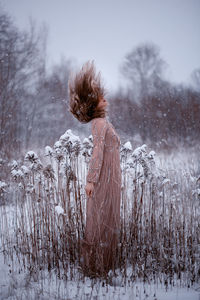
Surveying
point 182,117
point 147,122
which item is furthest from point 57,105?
point 182,117

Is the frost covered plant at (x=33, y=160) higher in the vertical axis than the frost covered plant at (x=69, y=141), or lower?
lower

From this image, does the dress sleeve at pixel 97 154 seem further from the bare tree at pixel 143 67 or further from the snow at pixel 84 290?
the bare tree at pixel 143 67

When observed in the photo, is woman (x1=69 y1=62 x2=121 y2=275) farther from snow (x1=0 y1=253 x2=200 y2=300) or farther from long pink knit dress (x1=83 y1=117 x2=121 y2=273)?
snow (x1=0 y1=253 x2=200 y2=300)

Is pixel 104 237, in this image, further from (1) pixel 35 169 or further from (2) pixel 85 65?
(2) pixel 85 65

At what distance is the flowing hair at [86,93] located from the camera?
91.4 inches

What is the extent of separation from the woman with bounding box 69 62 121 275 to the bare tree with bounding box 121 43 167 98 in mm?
10262

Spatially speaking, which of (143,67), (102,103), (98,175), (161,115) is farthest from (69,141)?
(143,67)

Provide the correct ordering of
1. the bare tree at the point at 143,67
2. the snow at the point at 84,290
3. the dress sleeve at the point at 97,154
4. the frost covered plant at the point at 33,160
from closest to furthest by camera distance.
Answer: the snow at the point at 84,290 < the dress sleeve at the point at 97,154 < the frost covered plant at the point at 33,160 < the bare tree at the point at 143,67

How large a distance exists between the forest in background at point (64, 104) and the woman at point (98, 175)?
16.4 ft

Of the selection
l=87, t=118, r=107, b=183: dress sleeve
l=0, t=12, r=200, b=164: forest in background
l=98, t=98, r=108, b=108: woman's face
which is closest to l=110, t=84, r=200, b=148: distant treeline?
l=0, t=12, r=200, b=164: forest in background

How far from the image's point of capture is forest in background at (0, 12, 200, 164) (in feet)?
25.7

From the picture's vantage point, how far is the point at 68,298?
195 cm

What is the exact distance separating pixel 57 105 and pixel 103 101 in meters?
8.14

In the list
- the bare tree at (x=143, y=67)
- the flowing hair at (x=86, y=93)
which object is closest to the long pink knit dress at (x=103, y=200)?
the flowing hair at (x=86, y=93)
